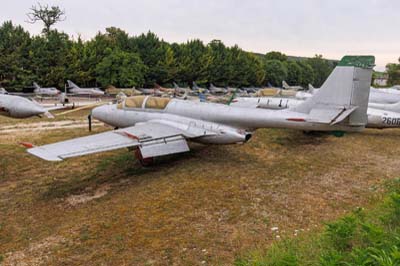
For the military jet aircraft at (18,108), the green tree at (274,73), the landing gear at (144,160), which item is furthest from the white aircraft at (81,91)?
the green tree at (274,73)

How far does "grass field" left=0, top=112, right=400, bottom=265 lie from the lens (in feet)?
18.1

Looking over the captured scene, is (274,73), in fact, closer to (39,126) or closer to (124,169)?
(39,126)

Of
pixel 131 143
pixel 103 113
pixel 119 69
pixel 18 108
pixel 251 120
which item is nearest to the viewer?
pixel 131 143

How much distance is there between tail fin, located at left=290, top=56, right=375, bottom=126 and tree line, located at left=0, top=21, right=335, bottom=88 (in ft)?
158

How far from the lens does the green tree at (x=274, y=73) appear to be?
89.8 m

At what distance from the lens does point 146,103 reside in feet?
40.7

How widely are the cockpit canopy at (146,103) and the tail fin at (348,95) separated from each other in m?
5.36

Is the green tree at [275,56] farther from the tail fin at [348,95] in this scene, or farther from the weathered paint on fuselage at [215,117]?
the weathered paint on fuselage at [215,117]

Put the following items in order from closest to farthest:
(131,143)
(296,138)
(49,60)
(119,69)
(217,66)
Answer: (131,143) < (296,138) < (49,60) < (119,69) < (217,66)

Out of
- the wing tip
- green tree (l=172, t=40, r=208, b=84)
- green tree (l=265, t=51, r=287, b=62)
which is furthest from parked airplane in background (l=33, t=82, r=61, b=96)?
green tree (l=265, t=51, r=287, b=62)

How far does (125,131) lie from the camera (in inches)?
406

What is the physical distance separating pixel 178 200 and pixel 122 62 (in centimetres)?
5317

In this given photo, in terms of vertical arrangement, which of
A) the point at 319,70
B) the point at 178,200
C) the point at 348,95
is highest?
the point at 319,70

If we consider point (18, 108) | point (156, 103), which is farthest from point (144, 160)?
point (18, 108)
